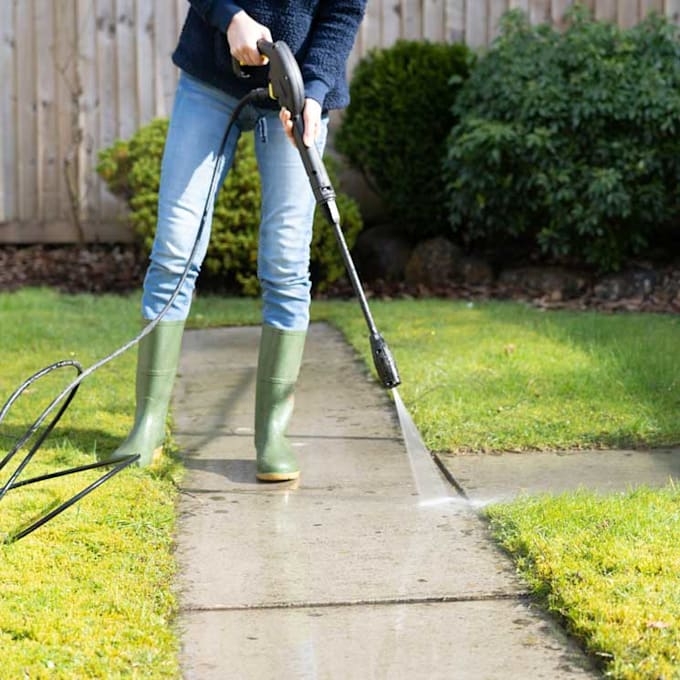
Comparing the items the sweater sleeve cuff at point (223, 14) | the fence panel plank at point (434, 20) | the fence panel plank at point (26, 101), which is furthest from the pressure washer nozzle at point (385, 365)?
the fence panel plank at point (26, 101)

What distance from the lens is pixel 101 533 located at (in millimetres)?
3037

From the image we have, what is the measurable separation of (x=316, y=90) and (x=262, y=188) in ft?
1.07

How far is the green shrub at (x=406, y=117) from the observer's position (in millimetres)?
8086

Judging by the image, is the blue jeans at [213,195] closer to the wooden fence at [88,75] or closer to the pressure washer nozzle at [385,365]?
the pressure washer nozzle at [385,365]

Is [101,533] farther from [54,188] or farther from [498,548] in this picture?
[54,188]

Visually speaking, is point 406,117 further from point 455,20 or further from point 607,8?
point 607,8

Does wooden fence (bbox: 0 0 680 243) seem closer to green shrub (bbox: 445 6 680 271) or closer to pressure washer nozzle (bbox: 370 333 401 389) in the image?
green shrub (bbox: 445 6 680 271)

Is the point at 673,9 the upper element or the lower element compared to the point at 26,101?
upper

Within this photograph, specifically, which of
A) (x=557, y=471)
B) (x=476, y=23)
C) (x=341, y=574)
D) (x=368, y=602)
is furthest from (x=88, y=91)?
(x=368, y=602)

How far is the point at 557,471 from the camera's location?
364 centimetres

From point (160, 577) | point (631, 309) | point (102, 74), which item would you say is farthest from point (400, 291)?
point (160, 577)

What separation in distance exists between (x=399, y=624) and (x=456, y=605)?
16 cm

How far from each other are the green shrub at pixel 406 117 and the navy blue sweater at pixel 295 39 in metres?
4.50

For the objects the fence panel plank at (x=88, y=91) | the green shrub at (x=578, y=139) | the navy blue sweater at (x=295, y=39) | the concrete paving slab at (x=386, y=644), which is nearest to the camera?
the concrete paving slab at (x=386, y=644)
